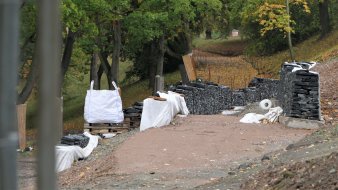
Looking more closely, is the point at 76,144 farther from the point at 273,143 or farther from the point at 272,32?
the point at 272,32

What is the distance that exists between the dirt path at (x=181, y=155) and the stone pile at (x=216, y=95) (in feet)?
20.3

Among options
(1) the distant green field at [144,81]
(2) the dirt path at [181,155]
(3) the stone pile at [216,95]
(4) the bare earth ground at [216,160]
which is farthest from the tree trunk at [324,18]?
(2) the dirt path at [181,155]

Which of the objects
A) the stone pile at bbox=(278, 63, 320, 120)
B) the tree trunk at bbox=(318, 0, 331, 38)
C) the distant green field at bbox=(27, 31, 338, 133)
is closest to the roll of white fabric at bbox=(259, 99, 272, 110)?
the stone pile at bbox=(278, 63, 320, 120)

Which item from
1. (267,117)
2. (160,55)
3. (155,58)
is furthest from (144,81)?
(267,117)

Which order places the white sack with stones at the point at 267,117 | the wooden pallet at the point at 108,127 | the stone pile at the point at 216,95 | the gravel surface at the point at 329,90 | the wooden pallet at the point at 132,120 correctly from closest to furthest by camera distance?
the gravel surface at the point at 329,90, the white sack with stones at the point at 267,117, the wooden pallet at the point at 108,127, the wooden pallet at the point at 132,120, the stone pile at the point at 216,95

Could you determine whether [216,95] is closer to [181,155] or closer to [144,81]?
[181,155]

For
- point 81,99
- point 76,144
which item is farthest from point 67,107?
point 76,144

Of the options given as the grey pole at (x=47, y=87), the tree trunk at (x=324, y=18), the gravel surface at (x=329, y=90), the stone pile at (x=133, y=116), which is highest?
the tree trunk at (x=324, y=18)

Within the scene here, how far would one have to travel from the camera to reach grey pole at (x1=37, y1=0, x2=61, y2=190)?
2053 millimetres

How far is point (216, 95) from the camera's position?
28.0 metres

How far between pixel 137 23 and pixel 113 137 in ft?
36.6

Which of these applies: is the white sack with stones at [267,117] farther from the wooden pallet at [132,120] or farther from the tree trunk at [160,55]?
the tree trunk at [160,55]

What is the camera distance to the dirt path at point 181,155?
1221 centimetres

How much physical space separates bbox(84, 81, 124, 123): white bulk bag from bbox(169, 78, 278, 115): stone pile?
4.00 meters
